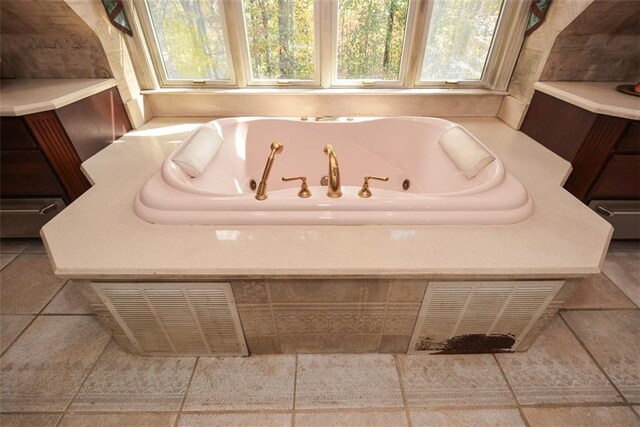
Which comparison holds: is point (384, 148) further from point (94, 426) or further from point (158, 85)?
point (94, 426)

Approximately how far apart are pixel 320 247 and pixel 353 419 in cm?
61

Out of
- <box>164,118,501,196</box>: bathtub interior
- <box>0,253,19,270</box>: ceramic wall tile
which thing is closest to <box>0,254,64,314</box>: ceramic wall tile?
<box>0,253,19,270</box>: ceramic wall tile

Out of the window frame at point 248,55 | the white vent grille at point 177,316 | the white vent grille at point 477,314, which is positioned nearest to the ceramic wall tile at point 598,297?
the white vent grille at point 477,314

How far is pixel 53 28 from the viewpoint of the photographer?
A: 1.51 metres

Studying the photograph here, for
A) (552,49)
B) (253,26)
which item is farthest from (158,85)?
(552,49)

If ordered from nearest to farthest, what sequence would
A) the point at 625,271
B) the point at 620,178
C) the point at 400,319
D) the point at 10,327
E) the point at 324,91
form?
the point at 400,319
the point at 10,327
the point at 620,178
the point at 625,271
the point at 324,91

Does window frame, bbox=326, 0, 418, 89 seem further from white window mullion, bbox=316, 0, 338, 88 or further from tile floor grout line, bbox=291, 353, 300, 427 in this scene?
tile floor grout line, bbox=291, 353, 300, 427

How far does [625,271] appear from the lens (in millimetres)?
1539

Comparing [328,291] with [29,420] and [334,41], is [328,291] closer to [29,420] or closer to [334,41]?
[29,420]

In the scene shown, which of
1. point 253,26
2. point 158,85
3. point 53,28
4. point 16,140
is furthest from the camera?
point 158,85

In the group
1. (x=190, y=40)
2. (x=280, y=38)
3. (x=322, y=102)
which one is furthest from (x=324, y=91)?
(x=190, y=40)

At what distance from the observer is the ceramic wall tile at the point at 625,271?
4.73 feet

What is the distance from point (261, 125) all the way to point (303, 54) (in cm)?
56

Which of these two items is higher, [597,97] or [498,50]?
[498,50]
